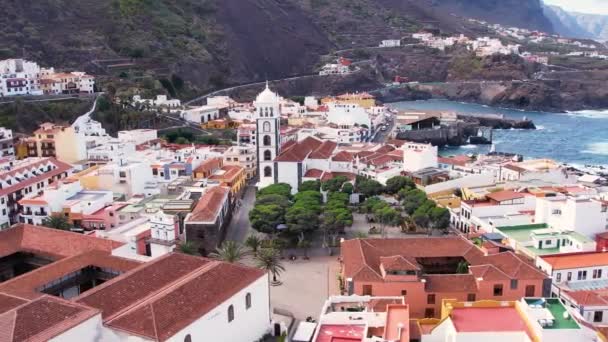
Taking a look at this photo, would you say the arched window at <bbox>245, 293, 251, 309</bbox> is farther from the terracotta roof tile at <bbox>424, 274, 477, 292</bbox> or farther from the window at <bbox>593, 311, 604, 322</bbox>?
the window at <bbox>593, 311, 604, 322</bbox>

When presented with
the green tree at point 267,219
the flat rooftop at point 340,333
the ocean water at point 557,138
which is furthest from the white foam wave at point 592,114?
the flat rooftop at point 340,333

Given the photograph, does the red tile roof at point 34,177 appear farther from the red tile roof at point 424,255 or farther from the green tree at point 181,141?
the red tile roof at point 424,255

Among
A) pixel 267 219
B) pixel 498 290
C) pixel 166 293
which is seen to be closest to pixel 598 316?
pixel 498 290

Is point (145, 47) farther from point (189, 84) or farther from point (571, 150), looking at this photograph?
point (571, 150)

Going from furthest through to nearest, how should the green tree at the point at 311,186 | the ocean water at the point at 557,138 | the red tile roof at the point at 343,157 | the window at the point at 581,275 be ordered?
the ocean water at the point at 557,138 < the red tile roof at the point at 343,157 < the green tree at the point at 311,186 < the window at the point at 581,275

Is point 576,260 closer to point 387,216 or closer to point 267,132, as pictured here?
point 387,216

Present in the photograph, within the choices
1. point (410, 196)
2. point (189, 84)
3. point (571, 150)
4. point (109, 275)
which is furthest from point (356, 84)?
point (109, 275)
